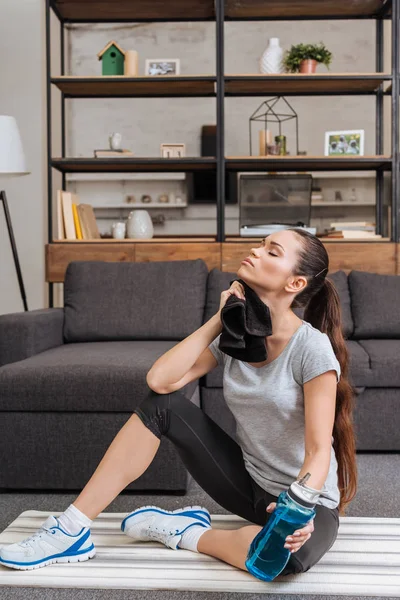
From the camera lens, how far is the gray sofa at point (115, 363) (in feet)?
7.89

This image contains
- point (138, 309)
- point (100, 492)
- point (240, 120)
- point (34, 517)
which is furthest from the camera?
point (240, 120)

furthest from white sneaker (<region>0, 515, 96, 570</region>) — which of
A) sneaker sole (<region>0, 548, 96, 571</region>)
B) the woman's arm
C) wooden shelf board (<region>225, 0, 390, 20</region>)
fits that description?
wooden shelf board (<region>225, 0, 390, 20</region>)

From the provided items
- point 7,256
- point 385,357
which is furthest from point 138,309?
point 7,256

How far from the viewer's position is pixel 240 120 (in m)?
7.86

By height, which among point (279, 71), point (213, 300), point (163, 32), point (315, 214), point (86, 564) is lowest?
point (86, 564)

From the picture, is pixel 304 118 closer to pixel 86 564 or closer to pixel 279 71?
pixel 279 71

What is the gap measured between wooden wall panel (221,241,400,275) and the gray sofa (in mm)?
413

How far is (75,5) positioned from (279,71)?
1268mm

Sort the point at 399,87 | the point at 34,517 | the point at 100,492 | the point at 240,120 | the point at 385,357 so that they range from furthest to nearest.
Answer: the point at 240,120
the point at 399,87
the point at 385,357
the point at 34,517
the point at 100,492

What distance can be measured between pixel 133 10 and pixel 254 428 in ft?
10.9

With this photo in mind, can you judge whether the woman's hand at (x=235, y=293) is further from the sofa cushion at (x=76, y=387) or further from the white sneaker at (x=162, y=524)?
the sofa cushion at (x=76, y=387)

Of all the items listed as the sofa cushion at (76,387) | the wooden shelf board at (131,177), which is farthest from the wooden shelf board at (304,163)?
the wooden shelf board at (131,177)

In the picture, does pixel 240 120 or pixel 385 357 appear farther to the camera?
pixel 240 120

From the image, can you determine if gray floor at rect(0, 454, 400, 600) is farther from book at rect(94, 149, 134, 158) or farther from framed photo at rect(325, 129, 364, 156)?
book at rect(94, 149, 134, 158)
